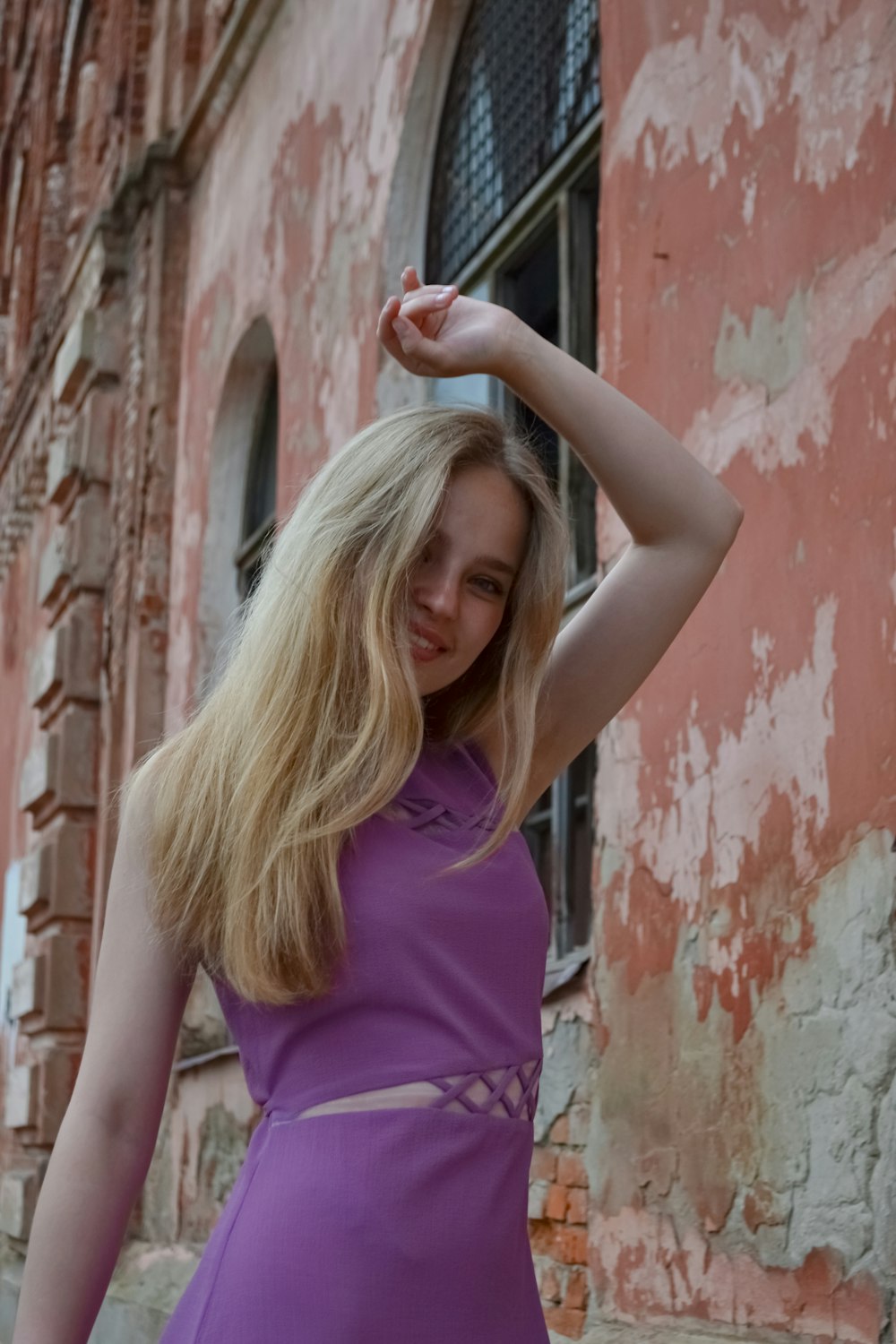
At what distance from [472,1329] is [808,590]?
1.51m

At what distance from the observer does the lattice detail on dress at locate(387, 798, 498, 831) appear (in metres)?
1.87

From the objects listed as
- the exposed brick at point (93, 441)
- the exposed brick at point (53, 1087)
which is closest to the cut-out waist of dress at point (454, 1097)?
the exposed brick at point (53, 1087)

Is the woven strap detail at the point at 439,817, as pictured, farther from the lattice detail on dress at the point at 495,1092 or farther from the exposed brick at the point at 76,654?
the exposed brick at the point at 76,654

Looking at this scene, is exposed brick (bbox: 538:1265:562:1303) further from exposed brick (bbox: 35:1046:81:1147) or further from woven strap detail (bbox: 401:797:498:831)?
exposed brick (bbox: 35:1046:81:1147)

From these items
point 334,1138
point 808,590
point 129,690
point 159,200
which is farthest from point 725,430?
point 159,200

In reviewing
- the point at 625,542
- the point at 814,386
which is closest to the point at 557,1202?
the point at 625,542

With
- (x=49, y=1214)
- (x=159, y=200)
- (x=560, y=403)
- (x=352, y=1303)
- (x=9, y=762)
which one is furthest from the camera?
(x=9, y=762)

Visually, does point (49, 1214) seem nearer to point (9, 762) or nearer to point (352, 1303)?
point (352, 1303)

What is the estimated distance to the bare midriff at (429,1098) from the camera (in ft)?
5.61

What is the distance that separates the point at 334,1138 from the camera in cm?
170

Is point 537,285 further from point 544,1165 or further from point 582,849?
point 544,1165

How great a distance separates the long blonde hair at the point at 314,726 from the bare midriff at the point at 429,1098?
12cm

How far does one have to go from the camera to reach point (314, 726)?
6.08 feet

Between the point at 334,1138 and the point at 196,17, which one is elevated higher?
the point at 196,17
